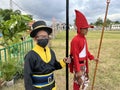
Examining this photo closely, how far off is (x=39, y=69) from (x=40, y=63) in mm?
67

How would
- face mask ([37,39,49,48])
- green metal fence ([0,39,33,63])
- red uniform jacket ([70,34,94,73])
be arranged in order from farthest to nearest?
green metal fence ([0,39,33,63]), red uniform jacket ([70,34,94,73]), face mask ([37,39,49,48])

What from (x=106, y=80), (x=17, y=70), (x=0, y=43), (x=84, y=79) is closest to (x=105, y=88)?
(x=106, y=80)

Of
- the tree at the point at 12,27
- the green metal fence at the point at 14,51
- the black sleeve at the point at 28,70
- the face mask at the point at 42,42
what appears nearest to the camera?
the black sleeve at the point at 28,70

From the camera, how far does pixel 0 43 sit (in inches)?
220

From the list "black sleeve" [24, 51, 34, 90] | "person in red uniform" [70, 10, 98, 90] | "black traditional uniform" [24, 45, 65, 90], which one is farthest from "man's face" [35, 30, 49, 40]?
"person in red uniform" [70, 10, 98, 90]

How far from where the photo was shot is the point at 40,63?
8.56 ft

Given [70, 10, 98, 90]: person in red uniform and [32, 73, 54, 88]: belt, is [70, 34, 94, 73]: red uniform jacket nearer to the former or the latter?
[70, 10, 98, 90]: person in red uniform

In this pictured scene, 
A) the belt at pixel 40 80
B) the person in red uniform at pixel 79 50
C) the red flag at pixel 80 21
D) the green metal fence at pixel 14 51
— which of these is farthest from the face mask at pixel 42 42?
the green metal fence at pixel 14 51

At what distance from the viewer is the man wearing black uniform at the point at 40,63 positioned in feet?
8.39

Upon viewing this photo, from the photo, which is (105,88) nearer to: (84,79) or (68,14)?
(84,79)

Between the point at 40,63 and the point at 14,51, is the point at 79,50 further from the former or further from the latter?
the point at 14,51

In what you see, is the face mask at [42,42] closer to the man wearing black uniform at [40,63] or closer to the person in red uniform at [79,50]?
the man wearing black uniform at [40,63]

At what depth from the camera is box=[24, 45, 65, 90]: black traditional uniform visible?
255 cm

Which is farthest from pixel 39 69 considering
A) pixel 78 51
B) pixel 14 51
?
pixel 14 51
